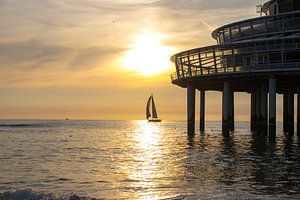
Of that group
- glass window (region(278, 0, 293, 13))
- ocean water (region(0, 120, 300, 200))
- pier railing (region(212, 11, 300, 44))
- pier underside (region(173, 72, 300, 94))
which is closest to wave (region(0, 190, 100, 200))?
ocean water (region(0, 120, 300, 200))

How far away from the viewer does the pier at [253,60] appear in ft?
170

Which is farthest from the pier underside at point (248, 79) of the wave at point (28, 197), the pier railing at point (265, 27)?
the wave at point (28, 197)

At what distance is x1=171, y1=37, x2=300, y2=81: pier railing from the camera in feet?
171

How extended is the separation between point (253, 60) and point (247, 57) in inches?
34.3

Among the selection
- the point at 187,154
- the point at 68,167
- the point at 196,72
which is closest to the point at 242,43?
the point at 196,72

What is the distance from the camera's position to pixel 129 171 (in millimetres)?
26828

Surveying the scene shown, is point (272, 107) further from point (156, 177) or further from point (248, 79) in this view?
point (156, 177)

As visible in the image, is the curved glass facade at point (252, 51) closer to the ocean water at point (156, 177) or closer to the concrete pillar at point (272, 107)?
the concrete pillar at point (272, 107)

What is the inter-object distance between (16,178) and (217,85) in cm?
4344

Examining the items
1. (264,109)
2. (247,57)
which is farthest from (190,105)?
(247,57)

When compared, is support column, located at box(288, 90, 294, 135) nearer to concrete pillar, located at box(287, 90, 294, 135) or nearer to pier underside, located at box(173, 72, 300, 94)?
concrete pillar, located at box(287, 90, 294, 135)

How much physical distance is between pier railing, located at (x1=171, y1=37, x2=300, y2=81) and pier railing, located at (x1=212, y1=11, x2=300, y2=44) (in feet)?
12.6

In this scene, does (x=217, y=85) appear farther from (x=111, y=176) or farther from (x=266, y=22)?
(x=111, y=176)

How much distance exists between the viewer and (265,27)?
5834cm
